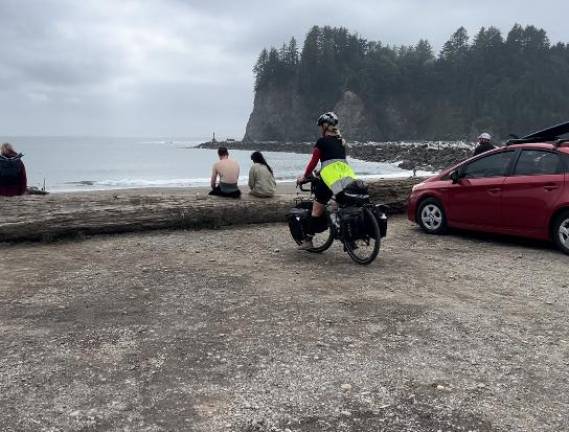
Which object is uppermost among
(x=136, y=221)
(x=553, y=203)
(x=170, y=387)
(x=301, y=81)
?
(x=301, y=81)

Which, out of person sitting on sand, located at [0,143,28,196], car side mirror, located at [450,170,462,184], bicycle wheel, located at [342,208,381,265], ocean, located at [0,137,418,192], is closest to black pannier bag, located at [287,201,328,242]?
bicycle wheel, located at [342,208,381,265]

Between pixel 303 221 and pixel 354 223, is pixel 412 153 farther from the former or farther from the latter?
pixel 354 223

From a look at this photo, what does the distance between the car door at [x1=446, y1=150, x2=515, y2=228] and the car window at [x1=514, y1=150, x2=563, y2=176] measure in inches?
8.1

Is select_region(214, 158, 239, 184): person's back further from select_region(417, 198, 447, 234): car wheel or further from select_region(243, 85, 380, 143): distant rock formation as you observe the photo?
select_region(243, 85, 380, 143): distant rock formation

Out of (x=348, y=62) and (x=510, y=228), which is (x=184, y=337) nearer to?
(x=510, y=228)

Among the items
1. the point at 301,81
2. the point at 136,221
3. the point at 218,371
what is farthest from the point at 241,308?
the point at 301,81

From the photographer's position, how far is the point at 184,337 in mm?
4551

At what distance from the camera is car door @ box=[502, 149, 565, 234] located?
25.2 feet

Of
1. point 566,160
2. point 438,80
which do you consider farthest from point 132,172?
point 438,80

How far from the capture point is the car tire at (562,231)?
24.9ft

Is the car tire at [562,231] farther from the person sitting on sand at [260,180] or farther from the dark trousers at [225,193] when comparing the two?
the dark trousers at [225,193]

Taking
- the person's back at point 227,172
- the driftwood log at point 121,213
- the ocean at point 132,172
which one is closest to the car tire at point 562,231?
the driftwood log at point 121,213

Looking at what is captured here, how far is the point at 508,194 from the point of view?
26.9 feet

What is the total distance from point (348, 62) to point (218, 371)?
151 meters
